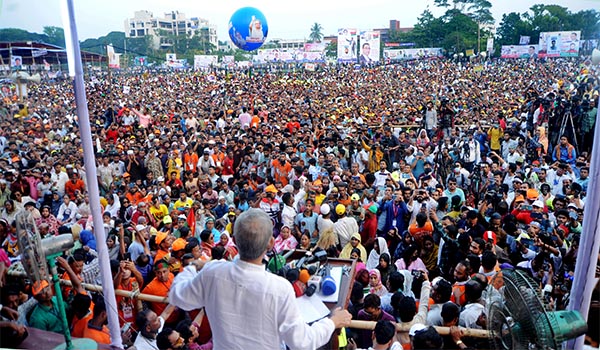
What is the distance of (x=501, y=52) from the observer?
975 inches

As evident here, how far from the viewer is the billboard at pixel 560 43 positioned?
1521cm

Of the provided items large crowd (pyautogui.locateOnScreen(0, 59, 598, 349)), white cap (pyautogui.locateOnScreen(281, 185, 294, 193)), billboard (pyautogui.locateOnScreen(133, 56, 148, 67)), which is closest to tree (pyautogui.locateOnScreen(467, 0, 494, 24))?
large crowd (pyautogui.locateOnScreen(0, 59, 598, 349))

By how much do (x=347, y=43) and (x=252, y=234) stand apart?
21103mm

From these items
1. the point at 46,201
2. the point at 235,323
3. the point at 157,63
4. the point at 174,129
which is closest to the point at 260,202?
the point at 46,201

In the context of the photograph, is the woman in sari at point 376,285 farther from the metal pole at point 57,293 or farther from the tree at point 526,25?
the tree at point 526,25

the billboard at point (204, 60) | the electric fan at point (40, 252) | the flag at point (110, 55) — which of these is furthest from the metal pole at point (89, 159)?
the billboard at point (204, 60)

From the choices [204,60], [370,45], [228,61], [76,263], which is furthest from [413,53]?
[76,263]

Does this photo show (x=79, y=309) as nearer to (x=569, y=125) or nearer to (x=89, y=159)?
(x=89, y=159)

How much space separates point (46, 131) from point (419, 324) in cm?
988

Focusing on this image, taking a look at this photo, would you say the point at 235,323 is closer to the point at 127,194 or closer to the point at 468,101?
the point at 127,194

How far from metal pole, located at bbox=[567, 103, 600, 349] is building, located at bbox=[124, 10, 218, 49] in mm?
37580

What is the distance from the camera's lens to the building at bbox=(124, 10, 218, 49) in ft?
132

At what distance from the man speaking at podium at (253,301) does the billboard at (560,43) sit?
49.1 feet

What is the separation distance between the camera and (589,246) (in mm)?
1977
